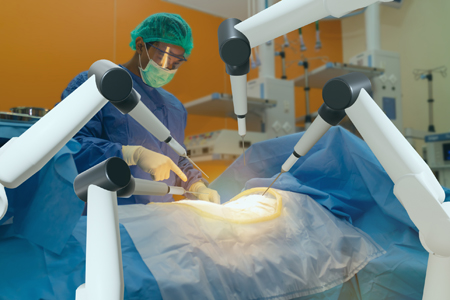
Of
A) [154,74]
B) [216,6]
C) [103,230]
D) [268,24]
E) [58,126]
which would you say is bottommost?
[103,230]

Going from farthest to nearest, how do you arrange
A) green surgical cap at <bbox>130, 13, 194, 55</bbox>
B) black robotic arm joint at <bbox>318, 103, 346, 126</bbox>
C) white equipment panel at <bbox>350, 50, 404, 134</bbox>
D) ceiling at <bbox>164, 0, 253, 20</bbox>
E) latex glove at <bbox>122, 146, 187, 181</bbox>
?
ceiling at <bbox>164, 0, 253, 20</bbox>, white equipment panel at <bbox>350, 50, 404, 134</bbox>, green surgical cap at <bbox>130, 13, 194, 55</bbox>, latex glove at <bbox>122, 146, 187, 181</bbox>, black robotic arm joint at <bbox>318, 103, 346, 126</bbox>

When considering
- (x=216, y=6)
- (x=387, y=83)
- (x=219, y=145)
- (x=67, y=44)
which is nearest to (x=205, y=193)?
(x=219, y=145)

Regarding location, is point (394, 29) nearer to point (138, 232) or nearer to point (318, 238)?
point (318, 238)

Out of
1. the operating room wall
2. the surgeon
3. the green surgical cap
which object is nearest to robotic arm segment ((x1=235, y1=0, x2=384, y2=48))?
the surgeon

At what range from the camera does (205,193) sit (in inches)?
55.9

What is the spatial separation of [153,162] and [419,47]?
4417 millimetres

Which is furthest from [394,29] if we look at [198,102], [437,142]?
[198,102]

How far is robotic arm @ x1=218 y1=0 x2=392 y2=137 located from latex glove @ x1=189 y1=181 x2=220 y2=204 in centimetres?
103

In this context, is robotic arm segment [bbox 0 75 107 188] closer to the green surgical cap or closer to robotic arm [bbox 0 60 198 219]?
robotic arm [bbox 0 60 198 219]

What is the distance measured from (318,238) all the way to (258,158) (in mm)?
596

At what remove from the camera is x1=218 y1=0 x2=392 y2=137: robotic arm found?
394 mm

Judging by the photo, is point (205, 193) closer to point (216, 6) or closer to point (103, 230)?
point (103, 230)

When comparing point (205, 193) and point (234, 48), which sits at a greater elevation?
point (234, 48)

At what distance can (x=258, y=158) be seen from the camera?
5.23 feet
